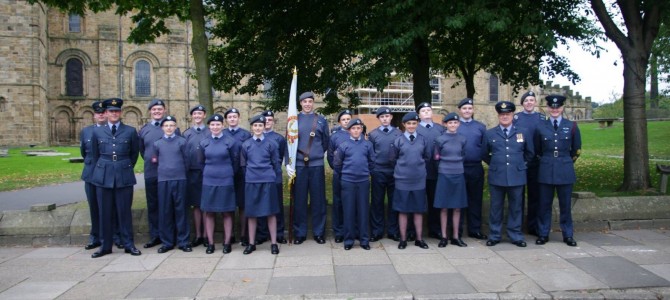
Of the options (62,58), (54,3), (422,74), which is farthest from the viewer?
(62,58)

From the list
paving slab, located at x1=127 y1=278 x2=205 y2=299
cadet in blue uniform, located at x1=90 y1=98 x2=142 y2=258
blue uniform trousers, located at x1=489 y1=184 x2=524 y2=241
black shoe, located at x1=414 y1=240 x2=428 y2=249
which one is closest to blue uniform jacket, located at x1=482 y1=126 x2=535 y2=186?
blue uniform trousers, located at x1=489 y1=184 x2=524 y2=241

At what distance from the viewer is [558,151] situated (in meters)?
7.04

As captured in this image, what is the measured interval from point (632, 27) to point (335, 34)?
6.23 m

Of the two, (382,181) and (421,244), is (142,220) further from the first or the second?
(421,244)

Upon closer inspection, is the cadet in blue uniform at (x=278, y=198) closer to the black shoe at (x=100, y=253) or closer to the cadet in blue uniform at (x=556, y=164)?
the black shoe at (x=100, y=253)

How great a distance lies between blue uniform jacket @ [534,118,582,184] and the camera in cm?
695

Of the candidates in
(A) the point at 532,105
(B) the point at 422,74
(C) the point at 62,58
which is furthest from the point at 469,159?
(C) the point at 62,58

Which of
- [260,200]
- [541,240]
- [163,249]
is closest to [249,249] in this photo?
[260,200]

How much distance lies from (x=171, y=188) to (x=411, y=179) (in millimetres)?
3415

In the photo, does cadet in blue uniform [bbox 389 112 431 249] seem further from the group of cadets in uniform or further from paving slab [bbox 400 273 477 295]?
paving slab [bbox 400 273 477 295]

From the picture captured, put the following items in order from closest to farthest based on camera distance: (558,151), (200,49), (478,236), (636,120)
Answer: (558,151)
(478,236)
(636,120)
(200,49)

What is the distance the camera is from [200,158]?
6980 millimetres

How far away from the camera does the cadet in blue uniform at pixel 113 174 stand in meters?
6.77

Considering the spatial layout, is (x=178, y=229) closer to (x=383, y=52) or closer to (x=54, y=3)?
Answer: (x=383, y=52)
